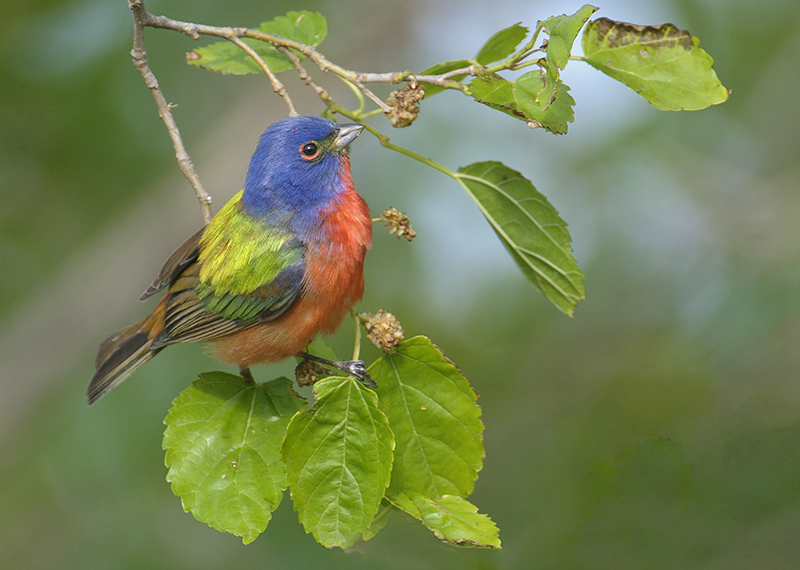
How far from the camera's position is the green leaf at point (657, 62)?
84.7 inches

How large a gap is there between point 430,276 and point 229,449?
177 inches

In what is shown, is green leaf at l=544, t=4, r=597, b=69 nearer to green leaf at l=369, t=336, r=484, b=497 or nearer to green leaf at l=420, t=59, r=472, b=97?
green leaf at l=420, t=59, r=472, b=97

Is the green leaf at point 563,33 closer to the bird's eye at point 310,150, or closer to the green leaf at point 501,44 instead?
the green leaf at point 501,44

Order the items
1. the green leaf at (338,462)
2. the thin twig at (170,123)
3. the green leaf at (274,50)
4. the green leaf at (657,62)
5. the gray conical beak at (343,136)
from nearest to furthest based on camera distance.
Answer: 1. the green leaf at (657,62)
2. the green leaf at (338,462)
3. the thin twig at (170,123)
4. the green leaf at (274,50)
5. the gray conical beak at (343,136)

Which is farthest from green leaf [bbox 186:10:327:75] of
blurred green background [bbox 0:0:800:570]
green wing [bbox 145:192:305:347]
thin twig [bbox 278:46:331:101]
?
blurred green background [bbox 0:0:800:570]

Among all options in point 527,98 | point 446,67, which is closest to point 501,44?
point 446,67

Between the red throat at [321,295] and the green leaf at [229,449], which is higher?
the red throat at [321,295]

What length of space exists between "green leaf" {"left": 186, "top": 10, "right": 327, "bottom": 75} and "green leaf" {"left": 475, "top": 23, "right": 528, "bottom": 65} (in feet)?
3.38

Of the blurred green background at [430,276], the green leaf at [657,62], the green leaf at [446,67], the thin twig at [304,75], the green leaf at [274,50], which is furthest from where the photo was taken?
the blurred green background at [430,276]

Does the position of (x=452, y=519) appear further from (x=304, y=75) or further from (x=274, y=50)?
(x=274, y=50)

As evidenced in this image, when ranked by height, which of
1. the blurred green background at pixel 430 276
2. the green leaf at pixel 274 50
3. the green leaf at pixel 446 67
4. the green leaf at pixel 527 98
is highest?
the green leaf at pixel 274 50

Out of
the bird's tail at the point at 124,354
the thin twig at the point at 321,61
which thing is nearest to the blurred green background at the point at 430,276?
the bird's tail at the point at 124,354

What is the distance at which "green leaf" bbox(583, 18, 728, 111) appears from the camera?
84.7 inches

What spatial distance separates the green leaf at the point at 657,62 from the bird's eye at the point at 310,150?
1.60m
